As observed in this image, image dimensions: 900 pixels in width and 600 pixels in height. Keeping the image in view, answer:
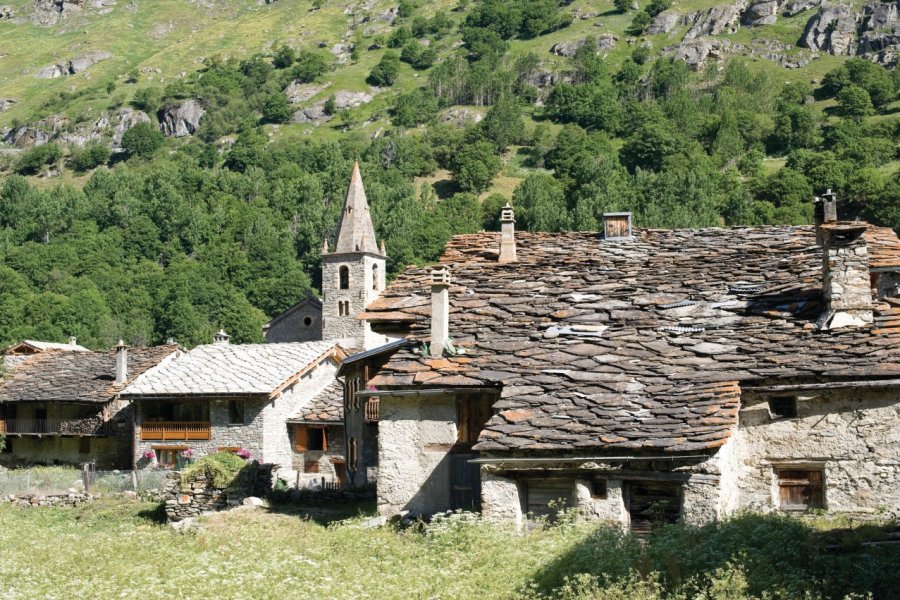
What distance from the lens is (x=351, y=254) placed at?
6981 centimetres

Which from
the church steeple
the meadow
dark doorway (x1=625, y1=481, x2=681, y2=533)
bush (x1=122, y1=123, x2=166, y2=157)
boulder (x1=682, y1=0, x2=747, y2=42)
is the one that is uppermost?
boulder (x1=682, y1=0, x2=747, y2=42)

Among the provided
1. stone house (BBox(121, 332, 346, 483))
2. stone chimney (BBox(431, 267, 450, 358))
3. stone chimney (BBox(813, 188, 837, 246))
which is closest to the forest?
stone house (BBox(121, 332, 346, 483))

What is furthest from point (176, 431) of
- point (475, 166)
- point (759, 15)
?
point (759, 15)

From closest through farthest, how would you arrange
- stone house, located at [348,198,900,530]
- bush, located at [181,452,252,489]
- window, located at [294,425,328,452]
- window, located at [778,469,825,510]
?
stone house, located at [348,198,900,530] < window, located at [778,469,825,510] < bush, located at [181,452,252,489] < window, located at [294,425,328,452]

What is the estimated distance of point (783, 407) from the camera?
18641 mm

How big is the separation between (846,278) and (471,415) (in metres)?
7.21

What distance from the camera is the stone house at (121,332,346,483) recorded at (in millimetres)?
43250

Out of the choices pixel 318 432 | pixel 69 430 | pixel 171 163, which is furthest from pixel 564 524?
pixel 171 163

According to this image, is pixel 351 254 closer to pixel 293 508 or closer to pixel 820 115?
pixel 293 508

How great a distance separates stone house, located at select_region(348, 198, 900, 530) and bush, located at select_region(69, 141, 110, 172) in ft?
566

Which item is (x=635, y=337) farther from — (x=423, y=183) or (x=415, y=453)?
(x=423, y=183)


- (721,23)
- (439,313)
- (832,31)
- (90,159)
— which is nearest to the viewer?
(439,313)

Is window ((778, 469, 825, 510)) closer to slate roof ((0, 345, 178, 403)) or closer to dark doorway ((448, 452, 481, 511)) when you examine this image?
dark doorway ((448, 452, 481, 511))

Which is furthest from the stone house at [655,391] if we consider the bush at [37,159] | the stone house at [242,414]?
the bush at [37,159]
